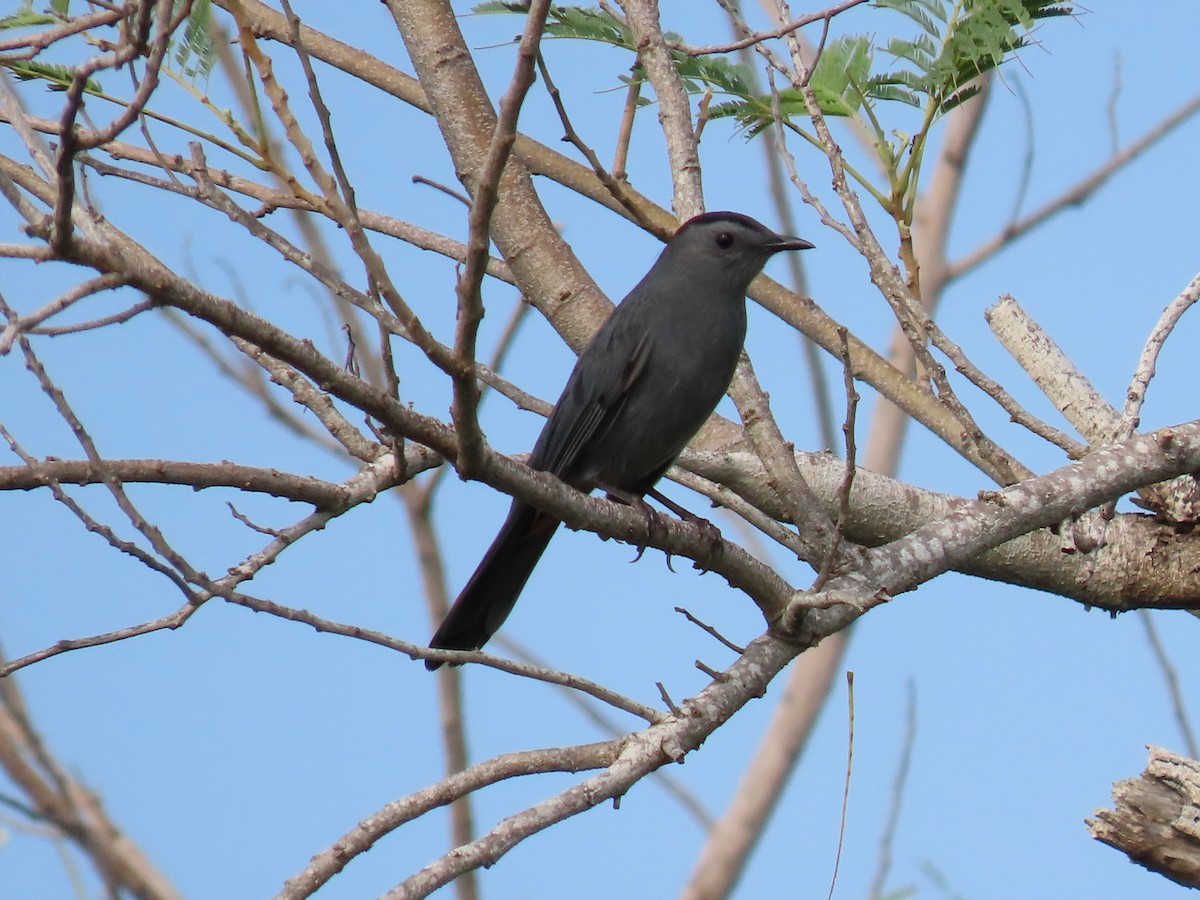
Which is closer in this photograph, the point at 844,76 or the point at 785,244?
the point at 844,76

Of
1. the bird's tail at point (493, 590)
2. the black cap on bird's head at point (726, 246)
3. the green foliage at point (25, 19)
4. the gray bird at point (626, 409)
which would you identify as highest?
the green foliage at point (25, 19)

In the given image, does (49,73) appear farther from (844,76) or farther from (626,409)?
(844,76)

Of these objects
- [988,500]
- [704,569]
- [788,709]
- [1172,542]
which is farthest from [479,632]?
[788,709]

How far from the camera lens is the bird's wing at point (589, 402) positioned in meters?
4.04

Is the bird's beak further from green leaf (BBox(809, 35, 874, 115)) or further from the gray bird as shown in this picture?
green leaf (BBox(809, 35, 874, 115))

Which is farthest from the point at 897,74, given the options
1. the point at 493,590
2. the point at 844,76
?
the point at 493,590

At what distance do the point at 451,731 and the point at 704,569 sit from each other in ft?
8.04

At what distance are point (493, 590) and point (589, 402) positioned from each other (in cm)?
64

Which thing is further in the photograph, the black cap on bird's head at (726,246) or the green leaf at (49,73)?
the black cap on bird's head at (726,246)

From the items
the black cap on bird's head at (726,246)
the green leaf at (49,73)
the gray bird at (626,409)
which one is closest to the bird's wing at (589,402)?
the gray bird at (626,409)

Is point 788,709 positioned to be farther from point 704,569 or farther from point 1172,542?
point 704,569

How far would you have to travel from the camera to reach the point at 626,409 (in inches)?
160

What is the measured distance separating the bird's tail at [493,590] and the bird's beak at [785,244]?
1.29 meters

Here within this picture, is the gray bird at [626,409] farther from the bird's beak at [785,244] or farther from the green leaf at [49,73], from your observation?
the green leaf at [49,73]
